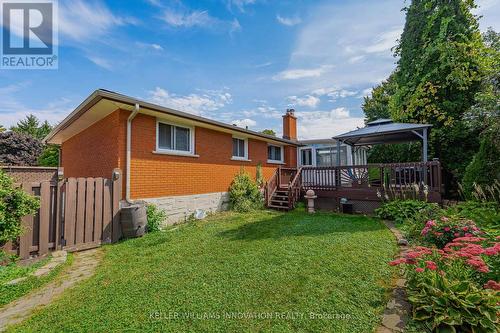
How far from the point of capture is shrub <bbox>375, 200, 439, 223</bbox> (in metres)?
6.64

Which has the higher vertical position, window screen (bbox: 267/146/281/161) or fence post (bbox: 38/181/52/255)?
window screen (bbox: 267/146/281/161)

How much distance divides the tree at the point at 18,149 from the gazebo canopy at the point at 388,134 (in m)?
19.3

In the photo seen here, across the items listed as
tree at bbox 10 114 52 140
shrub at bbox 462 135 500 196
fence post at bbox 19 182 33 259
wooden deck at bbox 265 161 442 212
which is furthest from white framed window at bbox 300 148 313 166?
tree at bbox 10 114 52 140

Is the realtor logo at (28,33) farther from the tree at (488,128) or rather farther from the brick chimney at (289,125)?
the tree at (488,128)

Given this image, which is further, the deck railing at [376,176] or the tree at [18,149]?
the tree at [18,149]

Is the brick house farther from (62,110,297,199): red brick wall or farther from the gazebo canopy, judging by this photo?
the gazebo canopy

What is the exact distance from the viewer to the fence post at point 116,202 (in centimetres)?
566

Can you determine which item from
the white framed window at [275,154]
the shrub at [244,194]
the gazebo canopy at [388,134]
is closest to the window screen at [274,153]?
the white framed window at [275,154]

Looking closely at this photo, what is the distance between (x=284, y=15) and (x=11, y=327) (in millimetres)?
9567

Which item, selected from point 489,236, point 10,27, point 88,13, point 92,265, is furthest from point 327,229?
point 10,27

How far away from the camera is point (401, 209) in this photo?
22.7 ft

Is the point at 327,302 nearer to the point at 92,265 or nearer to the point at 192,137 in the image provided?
the point at 92,265

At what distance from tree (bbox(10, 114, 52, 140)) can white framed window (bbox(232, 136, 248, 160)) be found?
26.6m

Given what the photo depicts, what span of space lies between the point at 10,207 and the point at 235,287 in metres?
3.83
